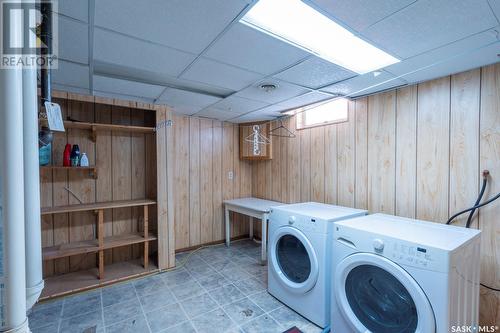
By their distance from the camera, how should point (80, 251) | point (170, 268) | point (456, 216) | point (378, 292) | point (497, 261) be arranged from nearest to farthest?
point (378, 292), point (497, 261), point (456, 216), point (80, 251), point (170, 268)

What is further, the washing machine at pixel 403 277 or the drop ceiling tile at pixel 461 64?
the drop ceiling tile at pixel 461 64

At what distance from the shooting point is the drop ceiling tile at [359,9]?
3.34ft

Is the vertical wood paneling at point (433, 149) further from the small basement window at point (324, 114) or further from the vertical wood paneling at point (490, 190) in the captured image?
the small basement window at point (324, 114)

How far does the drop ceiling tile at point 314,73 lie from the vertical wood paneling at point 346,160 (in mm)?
688

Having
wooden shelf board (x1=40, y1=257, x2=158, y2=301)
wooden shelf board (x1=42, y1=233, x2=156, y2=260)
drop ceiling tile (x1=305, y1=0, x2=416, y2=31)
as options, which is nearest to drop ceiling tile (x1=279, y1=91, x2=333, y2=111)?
drop ceiling tile (x1=305, y1=0, x2=416, y2=31)

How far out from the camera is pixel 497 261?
160 cm

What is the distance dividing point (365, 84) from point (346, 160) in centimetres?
81

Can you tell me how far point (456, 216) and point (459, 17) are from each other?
1387mm

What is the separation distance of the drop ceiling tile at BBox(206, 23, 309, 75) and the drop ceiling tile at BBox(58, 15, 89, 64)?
0.67 metres

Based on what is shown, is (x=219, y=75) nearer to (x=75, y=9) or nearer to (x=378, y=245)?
(x=75, y=9)

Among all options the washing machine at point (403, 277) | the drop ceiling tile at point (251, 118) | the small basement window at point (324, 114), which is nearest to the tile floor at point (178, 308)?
the washing machine at point (403, 277)

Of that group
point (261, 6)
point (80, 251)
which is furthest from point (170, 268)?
point (261, 6)

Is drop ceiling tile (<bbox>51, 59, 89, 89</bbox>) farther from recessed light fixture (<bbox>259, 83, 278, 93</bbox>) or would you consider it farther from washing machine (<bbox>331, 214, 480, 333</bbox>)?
washing machine (<bbox>331, 214, 480, 333</bbox>)

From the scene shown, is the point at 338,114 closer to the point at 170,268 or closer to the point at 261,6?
the point at 261,6
